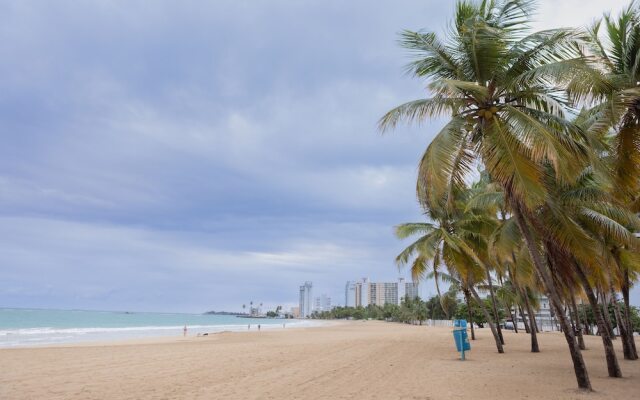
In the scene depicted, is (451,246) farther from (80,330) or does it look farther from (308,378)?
(80,330)

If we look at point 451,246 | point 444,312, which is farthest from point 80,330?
point 444,312

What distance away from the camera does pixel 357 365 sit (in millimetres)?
→ 12438

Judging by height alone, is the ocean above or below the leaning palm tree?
below

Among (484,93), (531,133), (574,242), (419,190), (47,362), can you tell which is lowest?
(47,362)

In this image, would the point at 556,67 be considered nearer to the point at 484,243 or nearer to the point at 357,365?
the point at 357,365

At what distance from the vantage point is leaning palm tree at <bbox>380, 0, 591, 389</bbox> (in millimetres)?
7434

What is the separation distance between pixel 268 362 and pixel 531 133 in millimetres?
10193

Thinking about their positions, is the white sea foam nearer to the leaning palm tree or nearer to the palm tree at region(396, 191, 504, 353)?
the palm tree at region(396, 191, 504, 353)

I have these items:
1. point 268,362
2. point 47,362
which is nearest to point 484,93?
point 268,362

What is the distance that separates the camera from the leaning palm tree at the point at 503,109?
743cm

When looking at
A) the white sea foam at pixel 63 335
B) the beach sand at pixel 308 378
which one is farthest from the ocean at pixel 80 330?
the beach sand at pixel 308 378

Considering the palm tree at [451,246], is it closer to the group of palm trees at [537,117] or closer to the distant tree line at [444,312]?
the distant tree line at [444,312]

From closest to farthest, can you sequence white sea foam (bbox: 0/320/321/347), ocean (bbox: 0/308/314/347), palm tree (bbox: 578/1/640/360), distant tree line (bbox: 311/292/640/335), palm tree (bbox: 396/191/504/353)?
palm tree (bbox: 578/1/640/360), palm tree (bbox: 396/191/504/353), white sea foam (bbox: 0/320/321/347), ocean (bbox: 0/308/314/347), distant tree line (bbox: 311/292/640/335)

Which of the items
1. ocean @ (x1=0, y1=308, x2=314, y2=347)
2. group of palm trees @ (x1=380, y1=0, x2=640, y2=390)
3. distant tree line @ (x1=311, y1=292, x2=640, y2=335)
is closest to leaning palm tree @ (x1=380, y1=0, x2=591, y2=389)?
group of palm trees @ (x1=380, y1=0, x2=640, y2=390)
